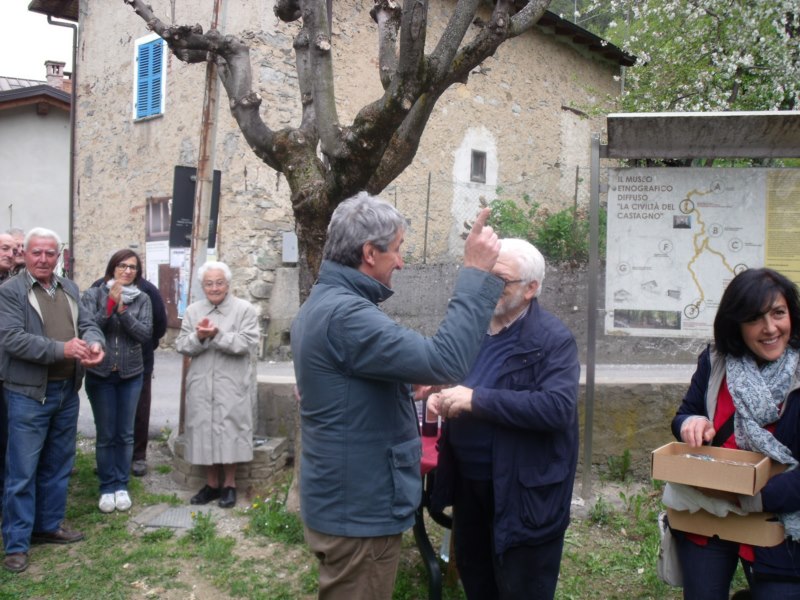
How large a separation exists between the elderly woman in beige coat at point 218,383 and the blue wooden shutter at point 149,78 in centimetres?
717

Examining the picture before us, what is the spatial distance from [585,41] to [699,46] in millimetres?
2946

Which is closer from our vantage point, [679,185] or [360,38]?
[679,185]

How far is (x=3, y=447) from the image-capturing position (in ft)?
15.7

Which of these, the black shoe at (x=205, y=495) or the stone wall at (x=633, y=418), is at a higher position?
the stone wall at (x=633, y=418)

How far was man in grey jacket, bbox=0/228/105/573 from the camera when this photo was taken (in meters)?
3.99

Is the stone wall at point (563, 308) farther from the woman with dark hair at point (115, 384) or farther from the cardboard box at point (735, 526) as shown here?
the cardboard box at point (735, 526)

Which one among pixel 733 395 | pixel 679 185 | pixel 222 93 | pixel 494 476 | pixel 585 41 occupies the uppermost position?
pixel 585 41

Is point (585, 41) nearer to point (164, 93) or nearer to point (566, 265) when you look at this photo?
point (566, 265)

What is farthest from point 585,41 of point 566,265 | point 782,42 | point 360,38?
point 566,265

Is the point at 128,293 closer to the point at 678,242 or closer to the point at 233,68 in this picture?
the point at 233,68

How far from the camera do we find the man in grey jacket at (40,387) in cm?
399

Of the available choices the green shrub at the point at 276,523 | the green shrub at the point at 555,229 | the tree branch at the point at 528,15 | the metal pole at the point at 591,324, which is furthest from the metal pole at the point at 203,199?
the green shrub at the point at 555,229

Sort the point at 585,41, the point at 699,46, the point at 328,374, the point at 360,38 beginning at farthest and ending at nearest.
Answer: the point at 585,41
the point at 699,46
the point at 360,38
the point at 328,374

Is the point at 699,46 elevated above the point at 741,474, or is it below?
above
